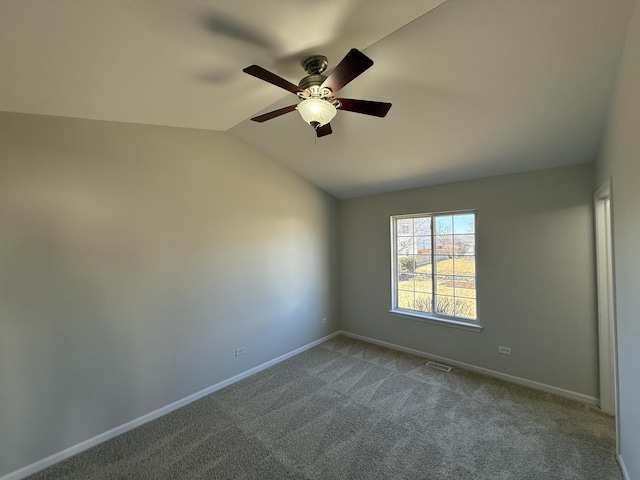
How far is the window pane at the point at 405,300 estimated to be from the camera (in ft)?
13.4

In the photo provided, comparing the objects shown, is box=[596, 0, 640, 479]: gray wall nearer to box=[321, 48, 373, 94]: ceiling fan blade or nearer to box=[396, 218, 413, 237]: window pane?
box=[321, 48, 373, 94]: ceiling fan blade

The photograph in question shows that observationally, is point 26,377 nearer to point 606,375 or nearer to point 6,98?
point 6,98

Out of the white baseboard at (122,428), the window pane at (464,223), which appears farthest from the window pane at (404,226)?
the white baseboard at (122,428)

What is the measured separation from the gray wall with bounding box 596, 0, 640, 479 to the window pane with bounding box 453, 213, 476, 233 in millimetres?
1493

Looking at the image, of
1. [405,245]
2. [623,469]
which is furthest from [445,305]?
[623,469]

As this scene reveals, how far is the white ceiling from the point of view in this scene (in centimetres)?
132

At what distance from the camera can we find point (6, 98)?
69.7 inches

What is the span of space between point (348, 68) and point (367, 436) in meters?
2.73

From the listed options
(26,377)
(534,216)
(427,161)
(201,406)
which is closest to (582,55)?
(427,161)

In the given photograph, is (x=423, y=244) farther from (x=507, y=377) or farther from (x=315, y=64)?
(x=315, y=64)

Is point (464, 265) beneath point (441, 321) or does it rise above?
above

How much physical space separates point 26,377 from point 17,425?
0.34 m

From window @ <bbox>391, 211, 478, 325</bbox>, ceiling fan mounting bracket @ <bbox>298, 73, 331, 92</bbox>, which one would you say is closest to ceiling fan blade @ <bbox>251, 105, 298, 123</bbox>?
ceiling fan mounting bracket @ <bbox>298, 73, 331, 92</bbox>

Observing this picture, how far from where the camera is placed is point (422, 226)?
3.96m
